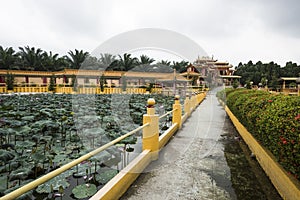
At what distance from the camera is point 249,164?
330cm

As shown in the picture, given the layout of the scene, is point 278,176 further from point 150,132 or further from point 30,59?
point 30,59

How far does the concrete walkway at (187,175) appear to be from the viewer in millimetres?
2357

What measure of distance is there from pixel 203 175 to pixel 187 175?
220 mm

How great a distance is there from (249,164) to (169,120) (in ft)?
13.8

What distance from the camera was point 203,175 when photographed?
9.35 ft

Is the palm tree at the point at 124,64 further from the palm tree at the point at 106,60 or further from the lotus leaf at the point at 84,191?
the lotus leaf at the point at 84,191

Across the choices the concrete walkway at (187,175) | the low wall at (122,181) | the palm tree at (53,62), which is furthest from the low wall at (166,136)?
the palm tree at (53,62)

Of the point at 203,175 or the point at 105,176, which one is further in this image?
the point at 203,175

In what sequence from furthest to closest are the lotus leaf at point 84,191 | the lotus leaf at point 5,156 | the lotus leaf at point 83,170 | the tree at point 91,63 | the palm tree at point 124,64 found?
1. the palm tree at point 124,64
2. the tree at point 91,63
3. the lotus leaf at point 83,170
4. the lotus leaf at point 5,156
5. the lotus leaf at point 84,191

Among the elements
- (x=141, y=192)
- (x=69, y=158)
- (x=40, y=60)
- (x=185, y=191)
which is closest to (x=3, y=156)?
(x=69, y=158)

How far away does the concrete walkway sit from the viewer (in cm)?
236

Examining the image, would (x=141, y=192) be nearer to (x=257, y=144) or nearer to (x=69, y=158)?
(x=69, y=158)

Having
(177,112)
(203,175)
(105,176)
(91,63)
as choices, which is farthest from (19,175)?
(91,63)

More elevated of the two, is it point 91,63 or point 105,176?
point 91,63
